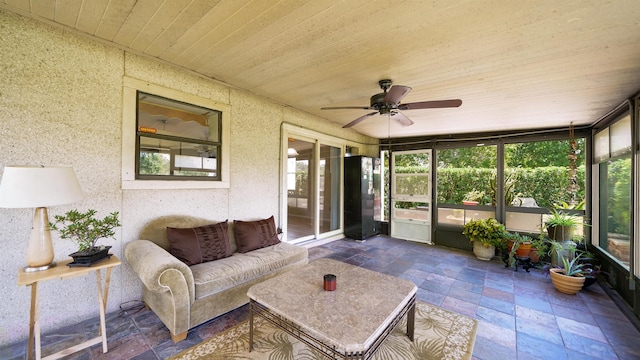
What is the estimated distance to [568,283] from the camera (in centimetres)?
299

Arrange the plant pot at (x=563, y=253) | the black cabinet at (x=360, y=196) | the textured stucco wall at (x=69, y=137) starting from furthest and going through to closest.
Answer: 1. the black cabinet at (x=360, y=196)
2. the plant pot at (x=563, y=253)
3. the textured stucco wall at (x=69, y=137)

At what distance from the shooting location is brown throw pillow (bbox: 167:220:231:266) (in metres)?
2.40

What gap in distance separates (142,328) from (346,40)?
3066 mm

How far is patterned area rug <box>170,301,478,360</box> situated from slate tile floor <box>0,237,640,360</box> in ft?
0.37

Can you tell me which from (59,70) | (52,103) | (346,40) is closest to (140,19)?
(59,70)

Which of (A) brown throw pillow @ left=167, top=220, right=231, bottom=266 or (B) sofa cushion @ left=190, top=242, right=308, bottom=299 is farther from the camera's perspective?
(A) brown throw pillow @ left=167, top=220, right=231, bottom=266

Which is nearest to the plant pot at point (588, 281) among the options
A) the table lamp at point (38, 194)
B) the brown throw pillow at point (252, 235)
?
the brown throw pillow at point (252, 235)

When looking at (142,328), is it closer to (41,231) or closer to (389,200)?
(41,231)

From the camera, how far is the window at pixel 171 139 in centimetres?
242

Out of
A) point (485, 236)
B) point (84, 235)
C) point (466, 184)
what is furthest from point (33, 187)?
point (466, 184)

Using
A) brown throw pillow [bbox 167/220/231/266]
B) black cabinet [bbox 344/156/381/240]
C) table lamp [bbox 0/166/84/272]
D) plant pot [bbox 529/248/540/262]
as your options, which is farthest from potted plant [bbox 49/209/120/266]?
plant pot [bbox 529/248/540/262]

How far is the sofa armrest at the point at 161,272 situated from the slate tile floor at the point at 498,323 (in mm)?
472

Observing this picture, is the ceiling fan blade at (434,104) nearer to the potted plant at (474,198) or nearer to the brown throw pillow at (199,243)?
the brown throw pillow at (199,243)

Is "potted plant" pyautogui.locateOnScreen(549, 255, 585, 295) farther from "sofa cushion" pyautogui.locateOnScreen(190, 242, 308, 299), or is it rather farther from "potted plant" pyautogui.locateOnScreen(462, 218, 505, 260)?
"sofa cushion" pyautogui.locateOnScreen(190, 242, 308, 299)
